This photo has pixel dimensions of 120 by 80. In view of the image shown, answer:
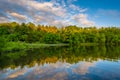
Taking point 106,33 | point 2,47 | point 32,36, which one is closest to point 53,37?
point 32,36

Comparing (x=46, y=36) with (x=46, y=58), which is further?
(x=46, y=36)

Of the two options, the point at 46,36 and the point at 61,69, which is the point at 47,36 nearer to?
the point at 46,36

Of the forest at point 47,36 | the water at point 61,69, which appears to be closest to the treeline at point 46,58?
the water at point 61,69

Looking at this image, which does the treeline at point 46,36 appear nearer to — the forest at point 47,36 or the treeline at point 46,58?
the forest at point 47,36

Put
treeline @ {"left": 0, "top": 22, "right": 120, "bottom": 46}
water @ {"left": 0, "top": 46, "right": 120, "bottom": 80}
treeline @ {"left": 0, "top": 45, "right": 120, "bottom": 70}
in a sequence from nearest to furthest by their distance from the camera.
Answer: water @ {"left": 0, "top": 46, "right": 120, "bottom": 80}, treeline @ {"left": 0, "top": 45, "right": 120, "bottom": 70}, treeline @ {"left": 0, "top": 22, "right": 120, "bottom": 46}

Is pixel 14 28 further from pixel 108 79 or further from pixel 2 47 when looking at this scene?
pixel 108 79

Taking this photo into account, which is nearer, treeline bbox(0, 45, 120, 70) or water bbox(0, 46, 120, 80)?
water bbox(0, 46, 120, 80)

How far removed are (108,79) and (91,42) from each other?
68.8 metres

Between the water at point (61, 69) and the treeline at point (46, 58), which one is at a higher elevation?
the water at point (61, 69)

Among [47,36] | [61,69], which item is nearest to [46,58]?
[61,69]

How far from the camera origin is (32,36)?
66.8 m

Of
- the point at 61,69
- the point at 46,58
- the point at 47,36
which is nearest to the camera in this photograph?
the point at 61,69

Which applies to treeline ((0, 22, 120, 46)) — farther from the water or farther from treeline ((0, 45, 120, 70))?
the water

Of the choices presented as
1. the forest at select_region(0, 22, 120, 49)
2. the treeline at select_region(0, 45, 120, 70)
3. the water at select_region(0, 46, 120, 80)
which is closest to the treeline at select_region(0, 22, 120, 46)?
the forest at select_region(0, 22, 120, 49)
